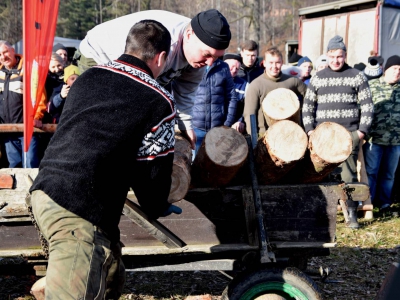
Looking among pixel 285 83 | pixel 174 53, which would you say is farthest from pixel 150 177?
pixel 285 83

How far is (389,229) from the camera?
5.93 metres

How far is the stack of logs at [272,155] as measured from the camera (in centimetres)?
336

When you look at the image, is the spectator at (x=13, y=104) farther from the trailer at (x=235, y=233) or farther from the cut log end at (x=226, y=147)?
the cut log end at (x=226, y=147)

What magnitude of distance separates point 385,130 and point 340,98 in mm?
989

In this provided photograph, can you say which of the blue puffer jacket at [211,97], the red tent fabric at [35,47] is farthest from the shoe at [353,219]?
the red tent fabric at [35,47]

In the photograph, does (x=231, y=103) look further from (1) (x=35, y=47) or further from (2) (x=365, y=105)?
(1) (x=35, y=47)

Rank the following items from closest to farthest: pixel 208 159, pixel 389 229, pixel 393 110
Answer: pixel 208 159
pixel 389 229
pixel 393 110

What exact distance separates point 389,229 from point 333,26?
725 centimetres

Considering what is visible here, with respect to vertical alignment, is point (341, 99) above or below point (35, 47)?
below

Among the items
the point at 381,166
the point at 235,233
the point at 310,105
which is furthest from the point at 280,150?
the point at 381,166

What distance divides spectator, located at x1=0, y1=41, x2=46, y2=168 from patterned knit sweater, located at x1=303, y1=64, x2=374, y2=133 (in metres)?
3.04

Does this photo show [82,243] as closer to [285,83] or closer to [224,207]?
[224,207]

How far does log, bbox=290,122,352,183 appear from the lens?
3.42 meters

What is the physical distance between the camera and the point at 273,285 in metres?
3.27
